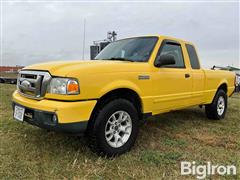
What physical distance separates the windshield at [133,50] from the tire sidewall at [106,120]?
0.93m

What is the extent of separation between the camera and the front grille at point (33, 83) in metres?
3.16

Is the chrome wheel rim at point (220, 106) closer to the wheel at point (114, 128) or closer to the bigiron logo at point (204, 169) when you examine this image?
the bigiron logo at point (204, 169)

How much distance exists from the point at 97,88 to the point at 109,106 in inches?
12.4

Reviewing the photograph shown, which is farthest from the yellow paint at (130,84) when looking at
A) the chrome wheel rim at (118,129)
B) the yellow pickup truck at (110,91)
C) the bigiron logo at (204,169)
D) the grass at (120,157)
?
the bigiron logo at (204,169)

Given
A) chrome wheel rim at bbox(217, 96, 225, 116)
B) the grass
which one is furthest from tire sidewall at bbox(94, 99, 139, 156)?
chrome wheel rim at bbox(217, 96, 225, 116)

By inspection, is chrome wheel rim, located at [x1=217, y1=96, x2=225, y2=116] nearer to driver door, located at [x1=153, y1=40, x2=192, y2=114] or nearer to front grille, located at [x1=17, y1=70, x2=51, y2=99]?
driver door, located at [x1=153, y1=40, x2=192, y2=114]

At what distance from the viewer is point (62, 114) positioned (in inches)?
115

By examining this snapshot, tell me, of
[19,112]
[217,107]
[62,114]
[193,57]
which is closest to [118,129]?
[62,114]

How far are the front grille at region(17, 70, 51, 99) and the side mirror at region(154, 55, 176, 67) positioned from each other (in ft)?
5.88

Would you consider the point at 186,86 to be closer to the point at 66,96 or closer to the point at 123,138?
the point at 123,138

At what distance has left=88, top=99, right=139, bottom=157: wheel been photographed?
10.6ft

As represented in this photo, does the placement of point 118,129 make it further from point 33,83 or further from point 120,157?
point 33,83

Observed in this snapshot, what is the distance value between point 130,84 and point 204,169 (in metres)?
1.49

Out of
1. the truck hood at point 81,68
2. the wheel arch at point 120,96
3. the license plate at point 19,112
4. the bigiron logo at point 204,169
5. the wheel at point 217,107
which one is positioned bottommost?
the bigiron logo at point 204,169
